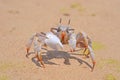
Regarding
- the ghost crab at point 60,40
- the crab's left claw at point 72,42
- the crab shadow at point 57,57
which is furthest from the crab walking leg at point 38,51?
the crab's left claw at point 72,42

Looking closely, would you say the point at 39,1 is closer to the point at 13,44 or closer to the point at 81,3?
the point at 81,3

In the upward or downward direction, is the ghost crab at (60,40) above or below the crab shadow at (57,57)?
above

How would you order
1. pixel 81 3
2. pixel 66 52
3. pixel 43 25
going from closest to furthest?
pixel 66 52, pixel 43 25, pixel 81 3

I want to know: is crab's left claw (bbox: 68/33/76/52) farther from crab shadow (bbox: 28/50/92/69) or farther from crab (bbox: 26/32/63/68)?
crab shadow (bbox: 28/50/92/69)

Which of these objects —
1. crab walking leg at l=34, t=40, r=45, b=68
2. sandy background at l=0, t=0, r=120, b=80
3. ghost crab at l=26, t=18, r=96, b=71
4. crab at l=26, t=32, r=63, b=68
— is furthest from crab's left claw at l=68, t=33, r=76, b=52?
crab walking leg at l=34, t=40, r=45, b=68

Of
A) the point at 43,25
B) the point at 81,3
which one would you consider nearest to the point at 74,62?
the point at 43,25

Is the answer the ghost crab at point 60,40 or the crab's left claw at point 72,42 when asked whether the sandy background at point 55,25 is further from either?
the crab's left claw at point 72,42

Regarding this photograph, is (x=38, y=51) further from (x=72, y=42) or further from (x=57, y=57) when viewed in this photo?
(x=57, y=57)

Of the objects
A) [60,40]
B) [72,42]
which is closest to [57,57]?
[60,40]
